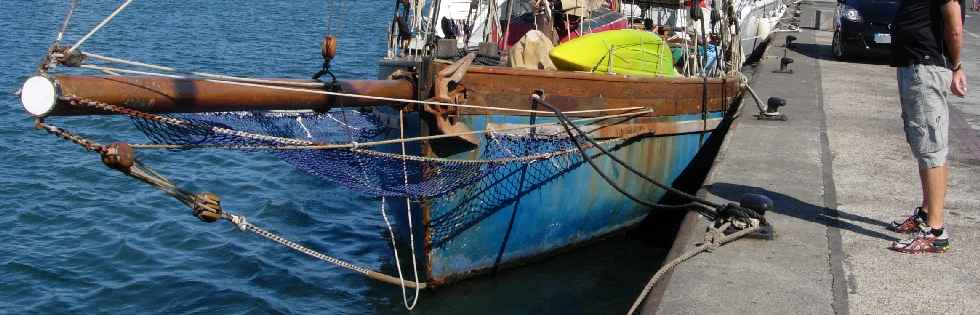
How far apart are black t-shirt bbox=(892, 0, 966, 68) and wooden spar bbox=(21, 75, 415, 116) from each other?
11.5 ft

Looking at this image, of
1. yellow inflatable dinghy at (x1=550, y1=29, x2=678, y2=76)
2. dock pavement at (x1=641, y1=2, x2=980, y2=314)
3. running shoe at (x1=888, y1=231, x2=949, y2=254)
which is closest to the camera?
dock pavement at (x1=641, y1=2, x2=980, y2=314)

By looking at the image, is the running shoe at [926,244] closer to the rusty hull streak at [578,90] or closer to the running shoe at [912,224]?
the running shoe at [912,224]

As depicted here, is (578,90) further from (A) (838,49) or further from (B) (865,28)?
(A) (838,49)

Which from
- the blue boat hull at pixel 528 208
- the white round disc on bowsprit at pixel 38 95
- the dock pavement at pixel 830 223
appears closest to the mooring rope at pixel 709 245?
the dock pavement at pixel 830 223

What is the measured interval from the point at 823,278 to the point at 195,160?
10826 millimetres

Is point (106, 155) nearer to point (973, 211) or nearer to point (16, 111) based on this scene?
point (973, 211)

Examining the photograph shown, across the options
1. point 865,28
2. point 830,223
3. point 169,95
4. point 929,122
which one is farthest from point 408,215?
point 865,28

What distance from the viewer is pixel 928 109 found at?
6711 mm

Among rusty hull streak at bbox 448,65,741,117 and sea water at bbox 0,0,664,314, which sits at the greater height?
rusty hull streak at bbox 448,65,741,117

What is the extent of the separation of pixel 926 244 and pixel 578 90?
2876mm

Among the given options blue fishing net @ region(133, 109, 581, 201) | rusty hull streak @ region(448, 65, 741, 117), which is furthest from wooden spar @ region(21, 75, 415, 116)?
rusty hull streak @ region(448, 65, 741, 117)

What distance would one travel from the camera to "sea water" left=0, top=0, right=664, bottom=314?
9680mm

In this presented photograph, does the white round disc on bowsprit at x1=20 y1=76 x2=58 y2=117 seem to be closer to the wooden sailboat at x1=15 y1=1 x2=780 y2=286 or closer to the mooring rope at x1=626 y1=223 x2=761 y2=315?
the wooden sailboat at x1=15 y1=1 x2=780 y2=286


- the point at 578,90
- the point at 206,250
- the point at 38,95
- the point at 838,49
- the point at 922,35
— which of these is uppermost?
A: the point at 922,35
